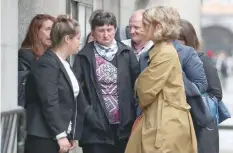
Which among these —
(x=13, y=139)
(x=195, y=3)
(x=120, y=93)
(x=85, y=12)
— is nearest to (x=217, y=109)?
(x=120, y=93)

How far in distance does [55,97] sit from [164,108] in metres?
0.90

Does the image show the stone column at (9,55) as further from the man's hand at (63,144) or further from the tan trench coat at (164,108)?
the tan trench coat at (164,108)

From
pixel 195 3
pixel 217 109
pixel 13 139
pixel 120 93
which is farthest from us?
pixel 195 3

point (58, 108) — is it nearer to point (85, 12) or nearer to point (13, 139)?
point (13, 139)

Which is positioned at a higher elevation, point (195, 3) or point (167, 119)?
point (195, 3)

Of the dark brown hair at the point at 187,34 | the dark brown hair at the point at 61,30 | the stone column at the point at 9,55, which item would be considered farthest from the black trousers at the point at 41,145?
the dark brown hair at the point at 187,34

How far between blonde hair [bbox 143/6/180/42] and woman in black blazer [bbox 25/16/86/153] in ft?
2.26

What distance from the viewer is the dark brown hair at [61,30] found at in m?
6.84

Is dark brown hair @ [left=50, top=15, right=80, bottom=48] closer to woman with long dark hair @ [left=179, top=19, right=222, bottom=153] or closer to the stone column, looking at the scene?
the stone column

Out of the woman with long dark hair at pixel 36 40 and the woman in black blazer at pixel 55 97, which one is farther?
the woman with long dark hair at pixel 36 40

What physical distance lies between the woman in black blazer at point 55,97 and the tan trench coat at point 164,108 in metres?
0.61

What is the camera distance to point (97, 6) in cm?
1170

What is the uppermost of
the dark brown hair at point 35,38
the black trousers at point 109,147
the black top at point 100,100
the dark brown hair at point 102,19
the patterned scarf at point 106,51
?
the dark brown hair at point 102,19

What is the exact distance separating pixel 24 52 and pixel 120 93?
3.07 feet
